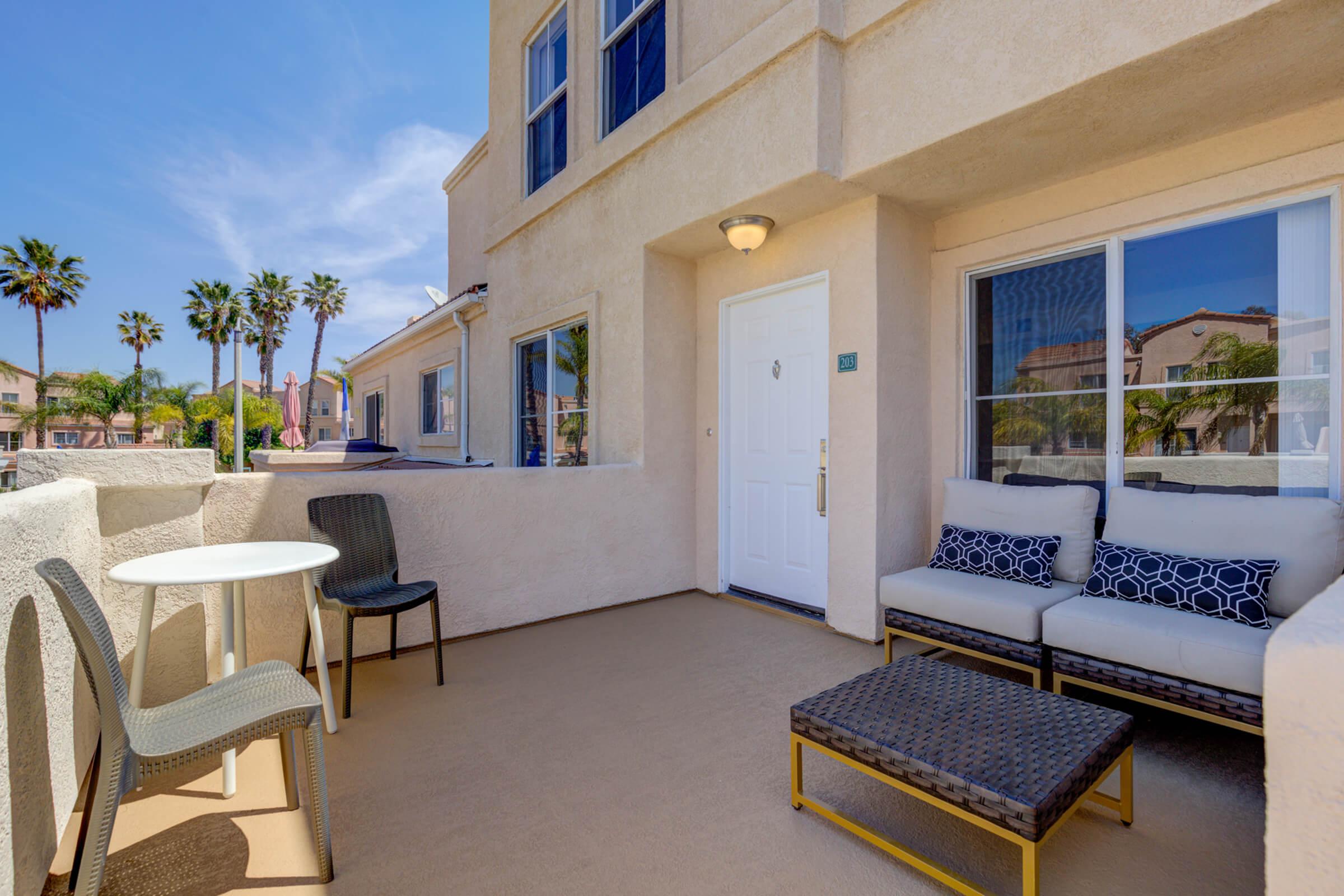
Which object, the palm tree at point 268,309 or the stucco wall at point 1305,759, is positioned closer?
the stucco wall at point 1305,759

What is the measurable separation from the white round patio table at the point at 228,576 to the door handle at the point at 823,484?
3244 millimetres

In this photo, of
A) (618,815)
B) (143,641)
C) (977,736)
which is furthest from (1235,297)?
(143,641)

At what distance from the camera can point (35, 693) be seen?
1.74m

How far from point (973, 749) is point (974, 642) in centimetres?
162

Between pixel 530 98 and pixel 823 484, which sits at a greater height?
pixel 530 98

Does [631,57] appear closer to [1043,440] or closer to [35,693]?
[1043,440]

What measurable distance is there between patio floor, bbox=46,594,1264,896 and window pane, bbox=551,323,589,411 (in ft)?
11.2

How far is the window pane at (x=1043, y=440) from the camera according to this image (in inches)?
150

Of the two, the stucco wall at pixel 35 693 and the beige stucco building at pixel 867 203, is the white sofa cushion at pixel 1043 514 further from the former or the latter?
the stucco wall at pixel 35 693

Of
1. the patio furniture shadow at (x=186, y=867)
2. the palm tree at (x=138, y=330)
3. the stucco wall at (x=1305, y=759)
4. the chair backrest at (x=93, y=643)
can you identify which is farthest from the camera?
the palm tree at (x=138, y=330)

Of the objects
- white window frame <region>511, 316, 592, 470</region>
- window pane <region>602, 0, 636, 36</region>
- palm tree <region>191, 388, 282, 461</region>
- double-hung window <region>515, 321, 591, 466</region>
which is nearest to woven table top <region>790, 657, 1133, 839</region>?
white window frame <region>511, 316, 592, 470</region>

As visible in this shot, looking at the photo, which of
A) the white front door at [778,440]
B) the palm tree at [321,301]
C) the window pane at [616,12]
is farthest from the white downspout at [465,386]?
the palm tree at [321,301]

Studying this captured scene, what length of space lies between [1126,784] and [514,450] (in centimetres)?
638

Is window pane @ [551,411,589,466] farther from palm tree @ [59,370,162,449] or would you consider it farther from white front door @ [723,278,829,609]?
palm tree @ [59,370,162,449]
